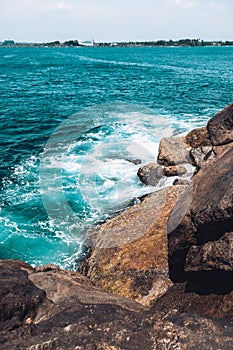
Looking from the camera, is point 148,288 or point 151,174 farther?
point 151,174

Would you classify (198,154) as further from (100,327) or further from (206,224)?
(100,327)

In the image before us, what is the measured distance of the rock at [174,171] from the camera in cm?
2023

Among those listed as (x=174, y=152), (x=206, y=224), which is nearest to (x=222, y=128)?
(x=206, y=224)

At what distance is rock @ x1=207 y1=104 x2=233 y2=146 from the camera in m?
12.8

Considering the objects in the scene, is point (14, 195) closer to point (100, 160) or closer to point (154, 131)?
Result: point (100, 160)

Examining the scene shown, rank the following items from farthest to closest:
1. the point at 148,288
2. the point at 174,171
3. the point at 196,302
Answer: the point at 174,171, the point at 148,288, the point at 196,302

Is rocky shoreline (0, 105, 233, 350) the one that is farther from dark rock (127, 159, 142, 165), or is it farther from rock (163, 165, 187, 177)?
dark rock (127, 159, 142, 165)

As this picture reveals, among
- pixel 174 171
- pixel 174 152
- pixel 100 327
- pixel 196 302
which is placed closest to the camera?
pixel 100 327

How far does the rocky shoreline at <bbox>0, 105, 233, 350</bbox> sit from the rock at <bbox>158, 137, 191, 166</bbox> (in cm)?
736

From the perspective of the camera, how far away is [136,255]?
37.4 ft

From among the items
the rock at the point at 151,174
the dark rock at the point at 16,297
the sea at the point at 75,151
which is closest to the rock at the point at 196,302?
the dark rock at the point at 16,297

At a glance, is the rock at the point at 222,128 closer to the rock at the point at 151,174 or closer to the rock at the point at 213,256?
the rock at the point at 213,256

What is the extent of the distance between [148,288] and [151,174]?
11.0 m

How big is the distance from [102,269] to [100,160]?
45.4ft
